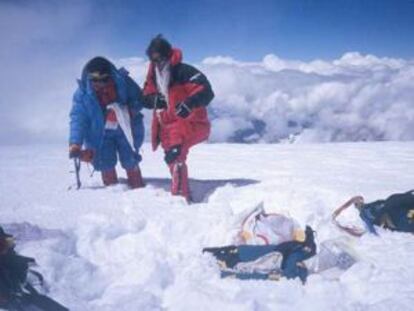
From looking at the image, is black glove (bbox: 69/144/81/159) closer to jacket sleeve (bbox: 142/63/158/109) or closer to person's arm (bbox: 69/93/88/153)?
person's arm (bbox: 69/93/88/153)

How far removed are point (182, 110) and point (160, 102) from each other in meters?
0.33

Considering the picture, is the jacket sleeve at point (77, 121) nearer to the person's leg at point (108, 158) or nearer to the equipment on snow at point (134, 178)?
the person's leg at point (108, 158)

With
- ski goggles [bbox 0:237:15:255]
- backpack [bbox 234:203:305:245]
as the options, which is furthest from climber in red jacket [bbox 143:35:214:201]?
ski goggles [bbox 0:237:15:255]

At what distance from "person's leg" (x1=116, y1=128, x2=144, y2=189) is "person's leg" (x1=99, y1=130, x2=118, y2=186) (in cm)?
8

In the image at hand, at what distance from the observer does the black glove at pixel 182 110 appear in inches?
232

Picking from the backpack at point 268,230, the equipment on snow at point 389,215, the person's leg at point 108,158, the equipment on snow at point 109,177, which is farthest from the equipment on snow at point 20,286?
the equipment on snow at point 109,177

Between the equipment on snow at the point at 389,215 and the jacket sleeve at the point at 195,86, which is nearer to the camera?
the equipment on snow at the point at 389,215

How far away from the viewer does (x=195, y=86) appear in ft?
19.4

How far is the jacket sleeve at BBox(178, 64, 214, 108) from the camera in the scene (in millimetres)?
5871

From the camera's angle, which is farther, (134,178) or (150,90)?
(134,178)

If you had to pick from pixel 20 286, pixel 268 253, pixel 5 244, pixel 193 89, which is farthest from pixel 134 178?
pixel 20 286

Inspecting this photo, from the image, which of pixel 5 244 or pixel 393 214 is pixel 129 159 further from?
pixel 393 214

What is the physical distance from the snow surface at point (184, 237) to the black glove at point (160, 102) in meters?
1.02

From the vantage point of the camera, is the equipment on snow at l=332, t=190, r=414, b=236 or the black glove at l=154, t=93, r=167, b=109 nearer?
the equipment on snow at l=332, t=190, r=414, b=236
